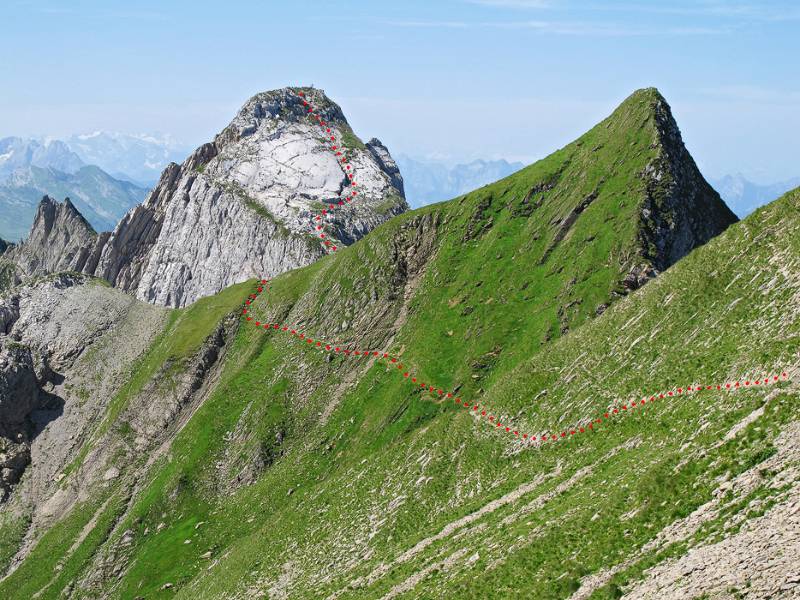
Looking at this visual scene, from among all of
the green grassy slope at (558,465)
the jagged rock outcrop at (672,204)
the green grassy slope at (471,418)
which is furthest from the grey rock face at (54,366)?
the jagged rock outcrop at (672,204)

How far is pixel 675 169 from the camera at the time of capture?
372ft

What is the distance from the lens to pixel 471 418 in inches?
3472

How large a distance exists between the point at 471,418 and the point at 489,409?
2.56 metres

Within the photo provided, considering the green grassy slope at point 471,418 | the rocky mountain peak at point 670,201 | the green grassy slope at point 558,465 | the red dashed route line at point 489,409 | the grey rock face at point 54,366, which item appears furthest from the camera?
the grey rock face at point 54,366

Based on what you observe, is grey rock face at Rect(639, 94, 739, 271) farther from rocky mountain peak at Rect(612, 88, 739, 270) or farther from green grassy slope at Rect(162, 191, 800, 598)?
green grassy slope at Rect(162, 191, 800, 598)

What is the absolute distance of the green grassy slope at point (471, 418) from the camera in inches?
2077

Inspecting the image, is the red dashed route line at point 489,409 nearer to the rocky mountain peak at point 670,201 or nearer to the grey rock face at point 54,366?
the rocky mountain peak at point 670,201

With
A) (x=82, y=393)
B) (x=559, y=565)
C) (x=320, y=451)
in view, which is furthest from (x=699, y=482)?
(x=82, y=393)

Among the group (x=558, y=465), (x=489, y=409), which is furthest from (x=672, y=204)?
(x=558, y=465)

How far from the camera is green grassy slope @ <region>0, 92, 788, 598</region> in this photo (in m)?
52.8

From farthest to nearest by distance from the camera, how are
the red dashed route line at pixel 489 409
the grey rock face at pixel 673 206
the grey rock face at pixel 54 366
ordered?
the grey rock face at pixel 54 366 < the grey rock face at pixel 673 206 < the red dashed route line at pixel 489 409

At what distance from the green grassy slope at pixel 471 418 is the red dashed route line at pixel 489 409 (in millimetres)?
1124

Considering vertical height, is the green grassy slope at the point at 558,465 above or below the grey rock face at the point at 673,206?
below

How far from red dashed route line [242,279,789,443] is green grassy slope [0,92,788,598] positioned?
1124mm
